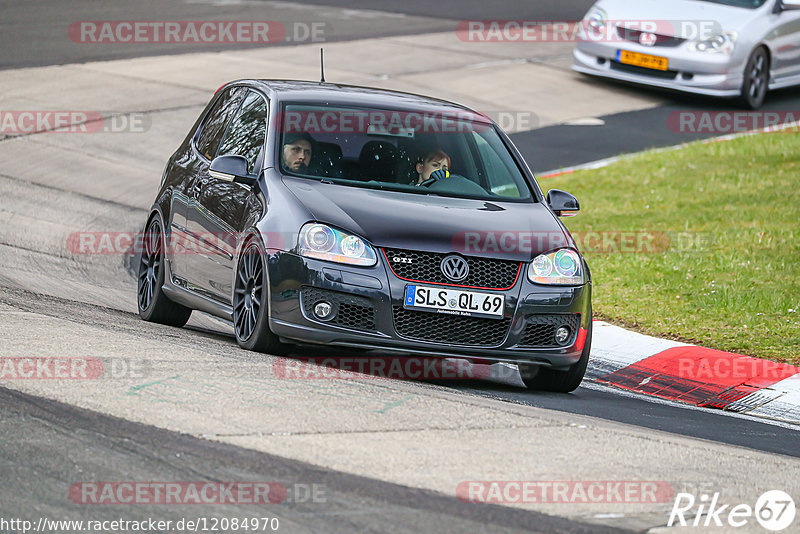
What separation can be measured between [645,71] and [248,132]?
39.0 feet

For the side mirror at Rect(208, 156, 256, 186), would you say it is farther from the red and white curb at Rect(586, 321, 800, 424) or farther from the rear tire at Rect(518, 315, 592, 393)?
the red and white curb at Rect(586, 321, 800, 424)

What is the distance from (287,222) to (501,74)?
44.7 feet

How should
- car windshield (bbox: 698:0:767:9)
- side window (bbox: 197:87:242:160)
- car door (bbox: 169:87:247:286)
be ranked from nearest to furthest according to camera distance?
car door (bbox: 169:87:247:286), side window (bbox: 197:87:242:160), car windshield (bbox: 698:0:767:9)

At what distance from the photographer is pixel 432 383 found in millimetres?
8031

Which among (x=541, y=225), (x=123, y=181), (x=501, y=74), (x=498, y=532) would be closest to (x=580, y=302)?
(x=541, y=225)

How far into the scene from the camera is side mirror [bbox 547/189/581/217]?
341 inches

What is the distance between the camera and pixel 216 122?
9578mm

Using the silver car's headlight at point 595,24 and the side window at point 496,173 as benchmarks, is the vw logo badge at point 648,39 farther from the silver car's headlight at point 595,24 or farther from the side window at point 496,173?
the side window at point 496,173

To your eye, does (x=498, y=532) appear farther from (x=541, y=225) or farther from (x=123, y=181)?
(x=123, y=181)

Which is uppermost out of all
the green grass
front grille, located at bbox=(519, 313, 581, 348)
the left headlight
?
the left headlight

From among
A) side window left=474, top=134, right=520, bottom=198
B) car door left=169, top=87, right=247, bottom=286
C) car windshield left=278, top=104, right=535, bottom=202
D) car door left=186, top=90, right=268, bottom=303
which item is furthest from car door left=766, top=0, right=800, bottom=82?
car door left=186, top=90, right=268, bottom=303

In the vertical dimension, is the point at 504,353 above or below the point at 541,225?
below

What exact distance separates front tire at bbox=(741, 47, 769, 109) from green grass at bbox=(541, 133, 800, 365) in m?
1.86

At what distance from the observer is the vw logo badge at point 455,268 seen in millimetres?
7508
